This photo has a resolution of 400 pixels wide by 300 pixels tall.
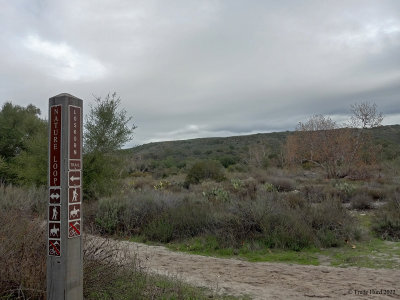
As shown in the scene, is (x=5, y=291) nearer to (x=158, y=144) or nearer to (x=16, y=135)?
(x=16, y=135)

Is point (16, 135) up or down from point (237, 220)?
up

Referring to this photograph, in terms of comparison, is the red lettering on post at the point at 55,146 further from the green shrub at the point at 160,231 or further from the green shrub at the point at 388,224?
the green shrub at the point at 388,224

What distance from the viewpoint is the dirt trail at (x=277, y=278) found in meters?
6.08

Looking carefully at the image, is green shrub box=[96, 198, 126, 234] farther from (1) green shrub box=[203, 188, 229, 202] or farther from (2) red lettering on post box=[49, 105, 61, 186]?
(2) red lettering on post box=[49, 105, 61, 186]

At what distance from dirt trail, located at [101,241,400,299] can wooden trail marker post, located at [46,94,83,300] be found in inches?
129

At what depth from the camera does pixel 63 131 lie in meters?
3.59

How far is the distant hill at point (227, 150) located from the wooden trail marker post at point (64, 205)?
36.7m

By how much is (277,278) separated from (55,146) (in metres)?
5.15

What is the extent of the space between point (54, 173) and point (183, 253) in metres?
6.91

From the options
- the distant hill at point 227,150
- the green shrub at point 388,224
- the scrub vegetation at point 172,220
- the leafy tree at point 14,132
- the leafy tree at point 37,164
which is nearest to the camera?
the scrub vegetation at point 172,220

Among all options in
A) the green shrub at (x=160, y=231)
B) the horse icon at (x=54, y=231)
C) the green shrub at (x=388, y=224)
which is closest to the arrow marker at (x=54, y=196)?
the horse icon at (x=54, y=231)

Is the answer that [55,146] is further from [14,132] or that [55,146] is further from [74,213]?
[14,132]

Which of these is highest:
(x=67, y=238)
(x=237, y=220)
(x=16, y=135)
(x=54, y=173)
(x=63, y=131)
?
(x=16, y=135)

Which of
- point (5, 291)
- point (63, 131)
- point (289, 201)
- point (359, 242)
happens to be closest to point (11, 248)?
point (5, 291)
